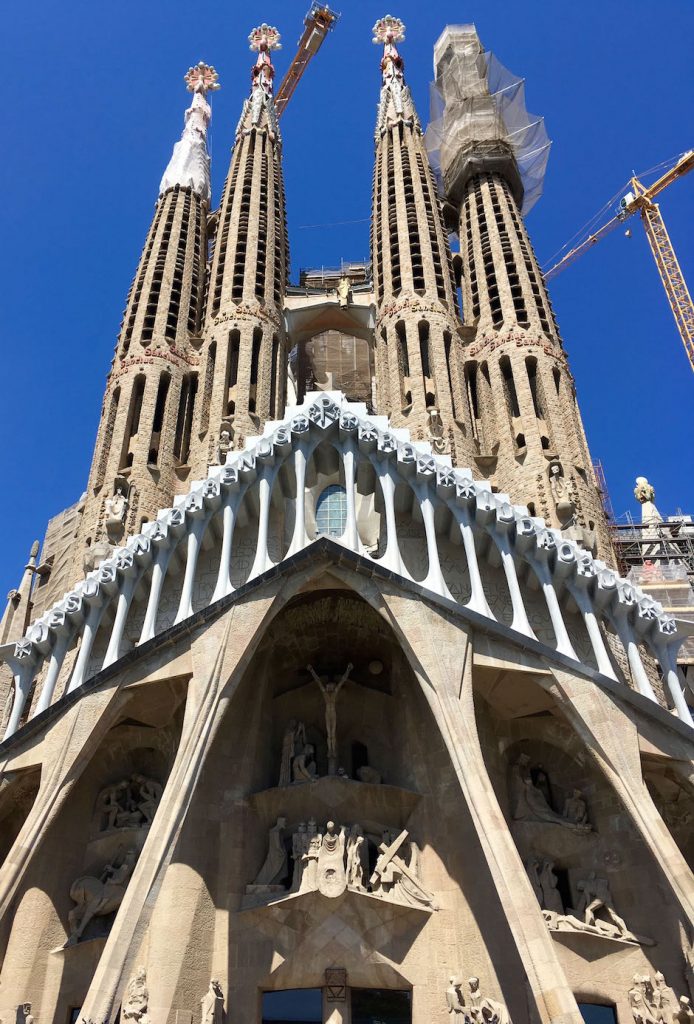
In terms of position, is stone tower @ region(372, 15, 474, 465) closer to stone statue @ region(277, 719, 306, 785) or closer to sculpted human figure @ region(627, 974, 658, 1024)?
stone statue @ region(277, 719, 306, 785)

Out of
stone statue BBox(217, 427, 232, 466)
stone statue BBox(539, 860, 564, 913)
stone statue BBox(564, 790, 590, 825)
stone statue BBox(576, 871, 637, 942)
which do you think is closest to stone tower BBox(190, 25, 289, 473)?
stone statue BBox(217, 427, 232, 466)

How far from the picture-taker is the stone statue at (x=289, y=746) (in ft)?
51.7

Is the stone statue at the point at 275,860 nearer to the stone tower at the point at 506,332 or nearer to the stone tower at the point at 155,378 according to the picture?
the stone tower at the point at 155,378

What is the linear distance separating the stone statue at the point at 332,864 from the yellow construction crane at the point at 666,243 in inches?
1172

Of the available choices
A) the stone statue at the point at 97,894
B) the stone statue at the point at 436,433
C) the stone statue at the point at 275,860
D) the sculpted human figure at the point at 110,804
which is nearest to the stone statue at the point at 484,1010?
the stone statue at the point at 275,860

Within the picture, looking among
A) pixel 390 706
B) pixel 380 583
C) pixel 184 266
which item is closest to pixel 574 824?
pixel 390 706

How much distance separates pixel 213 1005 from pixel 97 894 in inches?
108

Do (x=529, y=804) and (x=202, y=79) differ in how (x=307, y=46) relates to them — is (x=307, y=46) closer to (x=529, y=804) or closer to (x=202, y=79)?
(x=202, y=79)

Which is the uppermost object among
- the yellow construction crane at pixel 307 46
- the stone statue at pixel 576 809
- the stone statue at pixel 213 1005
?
the yellow construction crane at pixel 307 46

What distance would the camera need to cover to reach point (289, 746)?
16156mm

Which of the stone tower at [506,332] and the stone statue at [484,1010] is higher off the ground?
the stone tower at [506,332]

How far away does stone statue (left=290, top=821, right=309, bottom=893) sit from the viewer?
46.9 feet

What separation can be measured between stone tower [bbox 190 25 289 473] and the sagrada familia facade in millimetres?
2074

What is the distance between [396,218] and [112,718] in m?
17.8
